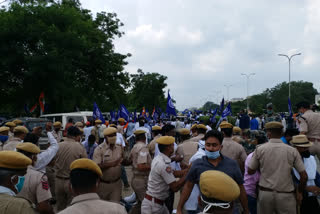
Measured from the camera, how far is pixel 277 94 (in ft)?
315

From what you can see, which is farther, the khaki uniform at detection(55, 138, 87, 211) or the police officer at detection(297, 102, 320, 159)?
the police officer at detection(297, 102, 320, 159)

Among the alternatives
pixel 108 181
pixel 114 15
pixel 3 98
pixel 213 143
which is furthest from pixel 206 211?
pixel 114 15

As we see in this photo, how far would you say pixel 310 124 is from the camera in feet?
20.8

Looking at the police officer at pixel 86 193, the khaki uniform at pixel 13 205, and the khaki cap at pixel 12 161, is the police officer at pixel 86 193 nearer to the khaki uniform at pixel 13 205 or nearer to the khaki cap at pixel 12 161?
the khaki uniform at pixel 13 205

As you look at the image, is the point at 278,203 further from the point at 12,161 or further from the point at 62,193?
the point at 62,193

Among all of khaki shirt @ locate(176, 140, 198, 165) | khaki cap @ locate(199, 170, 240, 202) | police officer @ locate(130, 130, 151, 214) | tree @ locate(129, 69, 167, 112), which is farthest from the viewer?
tree @ locate(129, 69, 167, 112)

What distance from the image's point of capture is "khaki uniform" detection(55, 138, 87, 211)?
5719 millimetres

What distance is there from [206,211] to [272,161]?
2370 mm

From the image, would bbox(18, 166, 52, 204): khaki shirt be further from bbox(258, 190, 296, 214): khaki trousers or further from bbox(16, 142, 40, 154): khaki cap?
bbox(258, 190, 296, 214): khaki trousers

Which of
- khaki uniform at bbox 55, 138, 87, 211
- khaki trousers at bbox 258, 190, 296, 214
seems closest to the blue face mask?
khaki trousers at bbox 258, 190, 296, 214

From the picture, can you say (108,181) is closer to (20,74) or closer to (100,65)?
(20,74)

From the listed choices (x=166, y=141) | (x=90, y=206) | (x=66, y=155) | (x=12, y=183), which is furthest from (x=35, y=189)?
(x=66, y=155)

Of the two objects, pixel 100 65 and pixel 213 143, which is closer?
pixel 213 143

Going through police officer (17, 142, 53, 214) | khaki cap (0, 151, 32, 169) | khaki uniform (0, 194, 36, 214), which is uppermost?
khaki cap (0, 151, 32, 169)
